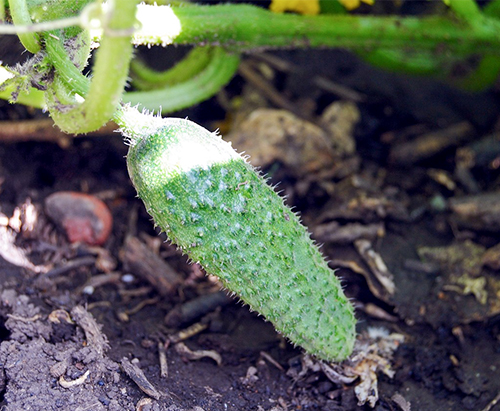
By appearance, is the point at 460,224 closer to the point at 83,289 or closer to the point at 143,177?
the point at 143,177

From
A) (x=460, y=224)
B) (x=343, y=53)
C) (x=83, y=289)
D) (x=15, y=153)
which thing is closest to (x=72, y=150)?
(x=15, y=153)

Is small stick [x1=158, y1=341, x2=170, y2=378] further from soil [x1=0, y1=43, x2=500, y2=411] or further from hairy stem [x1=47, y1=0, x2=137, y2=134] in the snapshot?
hairy stem [x1=47, y1=0, x2=137, y2=134]

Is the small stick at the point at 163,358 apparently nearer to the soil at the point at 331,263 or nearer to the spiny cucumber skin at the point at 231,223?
the soil at the point at 331,263

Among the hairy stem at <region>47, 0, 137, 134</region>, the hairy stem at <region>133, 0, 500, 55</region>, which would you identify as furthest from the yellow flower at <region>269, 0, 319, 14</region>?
the hairy stem at <region>47, 0, 137, 134</region>

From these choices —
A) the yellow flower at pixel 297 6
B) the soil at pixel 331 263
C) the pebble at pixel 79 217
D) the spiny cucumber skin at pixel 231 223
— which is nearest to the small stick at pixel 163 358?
the soil at pixel 331 263

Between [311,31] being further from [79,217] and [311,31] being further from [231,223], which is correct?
[79,217]

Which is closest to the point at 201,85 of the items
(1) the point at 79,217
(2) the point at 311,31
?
(2) the point at 311,31
